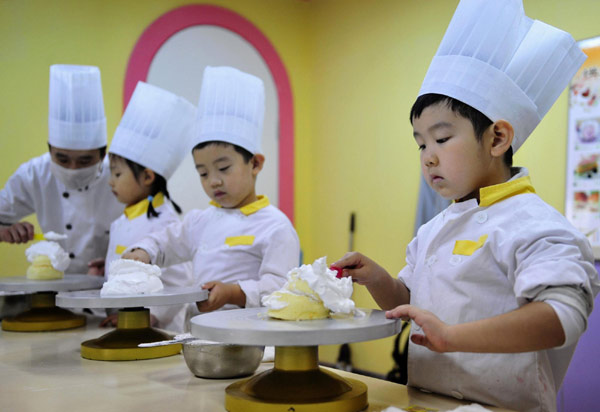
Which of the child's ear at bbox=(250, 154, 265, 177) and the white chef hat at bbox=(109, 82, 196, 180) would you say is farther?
the white chef hat at bbox=(109, 82, 196, 180)

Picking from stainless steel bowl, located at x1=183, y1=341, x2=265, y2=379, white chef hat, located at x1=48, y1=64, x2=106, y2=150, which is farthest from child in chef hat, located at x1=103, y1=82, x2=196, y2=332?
stainless steel bowl, located at x1=183, y1=341, x2=265, y2=379

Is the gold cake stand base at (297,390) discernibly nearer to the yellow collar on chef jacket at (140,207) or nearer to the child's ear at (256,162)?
the child's ear at (256,162)

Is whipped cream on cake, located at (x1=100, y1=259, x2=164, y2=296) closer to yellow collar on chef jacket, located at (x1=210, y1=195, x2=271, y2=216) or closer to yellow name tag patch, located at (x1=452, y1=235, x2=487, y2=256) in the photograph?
yellow collar on chef jacket, located at (x1=210, y1=195, x2=271, y2=216)

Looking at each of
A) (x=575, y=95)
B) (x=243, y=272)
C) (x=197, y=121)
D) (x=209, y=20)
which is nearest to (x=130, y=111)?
(x=197, y=121)

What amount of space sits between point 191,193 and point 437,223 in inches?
89.4

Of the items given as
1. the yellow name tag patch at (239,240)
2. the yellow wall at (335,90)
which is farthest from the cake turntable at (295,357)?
the yellow wall at (335,90)

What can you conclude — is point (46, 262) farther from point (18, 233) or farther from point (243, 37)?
point (243, 37)

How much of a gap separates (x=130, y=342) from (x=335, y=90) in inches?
101

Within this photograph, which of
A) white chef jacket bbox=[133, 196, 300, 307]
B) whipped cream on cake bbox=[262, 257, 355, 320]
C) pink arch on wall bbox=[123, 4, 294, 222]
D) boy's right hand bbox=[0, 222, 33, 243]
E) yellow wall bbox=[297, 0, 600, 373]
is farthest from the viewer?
yellow wall bbox=[297, 0, 600, 373]

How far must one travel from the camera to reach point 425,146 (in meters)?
1.08

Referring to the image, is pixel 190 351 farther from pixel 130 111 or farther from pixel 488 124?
pixel 130 111

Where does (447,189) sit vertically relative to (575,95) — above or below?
below

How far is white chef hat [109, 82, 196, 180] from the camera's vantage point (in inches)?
86.7

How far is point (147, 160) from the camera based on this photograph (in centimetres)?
220
